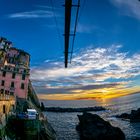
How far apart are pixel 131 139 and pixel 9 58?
42.8 metres

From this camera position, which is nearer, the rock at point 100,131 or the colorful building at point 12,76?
the rock at point 100,131

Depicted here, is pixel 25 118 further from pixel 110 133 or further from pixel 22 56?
pixel 22 56

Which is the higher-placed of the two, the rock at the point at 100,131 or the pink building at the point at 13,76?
the pink building at the point at 13,76

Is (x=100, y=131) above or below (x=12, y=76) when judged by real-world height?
below

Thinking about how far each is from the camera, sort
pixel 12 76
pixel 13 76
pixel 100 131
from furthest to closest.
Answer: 1. pixel 13 76
2. pixel 12 76
3. pixel 100 131

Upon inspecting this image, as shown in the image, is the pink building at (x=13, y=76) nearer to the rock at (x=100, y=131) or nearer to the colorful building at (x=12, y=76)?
the colorful building at (x=12, y=76)

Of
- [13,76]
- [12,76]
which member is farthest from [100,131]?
[12,76]

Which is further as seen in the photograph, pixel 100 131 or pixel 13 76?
pixel 13 76

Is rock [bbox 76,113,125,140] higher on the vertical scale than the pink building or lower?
lower

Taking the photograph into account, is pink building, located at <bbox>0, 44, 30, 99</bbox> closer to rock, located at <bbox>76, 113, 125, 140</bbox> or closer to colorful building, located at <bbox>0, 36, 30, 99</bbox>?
colorful building, located at <bbox>0, 36, 30, 99</bbox>

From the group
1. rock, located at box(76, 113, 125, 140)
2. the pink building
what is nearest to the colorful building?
the pink building

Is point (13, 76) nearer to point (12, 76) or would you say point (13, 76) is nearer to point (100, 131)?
point (12, 76)

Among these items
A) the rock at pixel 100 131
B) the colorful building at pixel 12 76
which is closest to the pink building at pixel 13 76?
the colorful building at pixel 12 76

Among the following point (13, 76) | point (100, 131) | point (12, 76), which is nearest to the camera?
point (100, 131)
